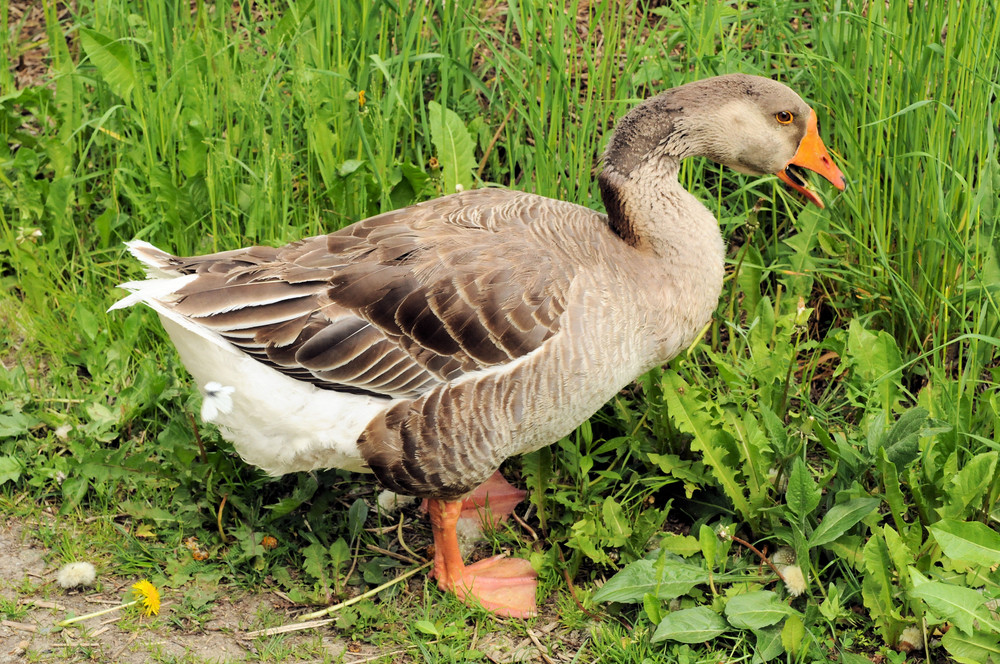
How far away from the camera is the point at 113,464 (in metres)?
3.78

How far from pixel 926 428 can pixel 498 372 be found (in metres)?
1.43

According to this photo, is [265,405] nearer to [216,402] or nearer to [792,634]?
[216,402]

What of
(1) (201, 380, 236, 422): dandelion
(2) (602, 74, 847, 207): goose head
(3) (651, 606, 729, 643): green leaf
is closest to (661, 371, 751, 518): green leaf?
(3) (651, 606, 729, 643): green leaf

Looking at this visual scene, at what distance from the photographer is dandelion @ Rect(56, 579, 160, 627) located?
3381 mm

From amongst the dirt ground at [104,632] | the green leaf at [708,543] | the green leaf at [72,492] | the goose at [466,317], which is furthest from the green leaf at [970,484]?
the green leaf at [72,492]

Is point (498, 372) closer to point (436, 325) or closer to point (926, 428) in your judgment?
point (436, 325)

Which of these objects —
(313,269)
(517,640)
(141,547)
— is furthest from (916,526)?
(141,547)

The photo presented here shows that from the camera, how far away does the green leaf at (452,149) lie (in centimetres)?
434

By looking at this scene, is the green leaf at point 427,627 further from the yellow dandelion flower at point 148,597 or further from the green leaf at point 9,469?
the green leaf at point 9,469

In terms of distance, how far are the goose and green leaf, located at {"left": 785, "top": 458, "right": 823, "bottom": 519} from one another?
60 centimetres

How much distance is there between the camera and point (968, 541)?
294cm

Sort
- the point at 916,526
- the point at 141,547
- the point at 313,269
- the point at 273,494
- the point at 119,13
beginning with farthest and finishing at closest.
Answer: the point at 119,13
the point at 273,494
the point at 141,547
the point at 313,269
the point at 916,526

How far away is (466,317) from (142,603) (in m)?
1.53

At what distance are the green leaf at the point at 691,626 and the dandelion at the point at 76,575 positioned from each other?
→ 6.57 feet
